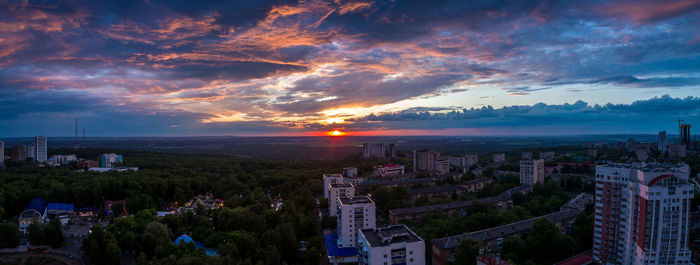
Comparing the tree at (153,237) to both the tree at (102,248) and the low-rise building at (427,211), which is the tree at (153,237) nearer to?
the tree at (102,248)

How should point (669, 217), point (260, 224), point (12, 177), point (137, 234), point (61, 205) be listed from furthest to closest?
point (12, 177) < point (61, 205) < point (260, 224) < point (137, 234) < point (669, 217)

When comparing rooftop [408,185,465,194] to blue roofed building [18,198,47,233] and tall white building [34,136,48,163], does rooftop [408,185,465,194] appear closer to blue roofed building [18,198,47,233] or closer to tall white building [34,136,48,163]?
blue roofed building [18,198,47,233]

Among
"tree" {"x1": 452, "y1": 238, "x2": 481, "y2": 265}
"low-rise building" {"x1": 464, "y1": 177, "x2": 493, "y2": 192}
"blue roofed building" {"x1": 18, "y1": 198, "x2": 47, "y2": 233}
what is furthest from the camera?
"low-rise building" {"x1": 464, "y1": 177, "x2": 493, "y2": 192}

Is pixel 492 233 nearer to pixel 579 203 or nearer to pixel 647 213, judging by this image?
pixel 647 213

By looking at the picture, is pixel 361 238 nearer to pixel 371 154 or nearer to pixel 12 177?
pixel 12 177

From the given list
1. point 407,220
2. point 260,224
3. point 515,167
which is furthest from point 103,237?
point 515,167

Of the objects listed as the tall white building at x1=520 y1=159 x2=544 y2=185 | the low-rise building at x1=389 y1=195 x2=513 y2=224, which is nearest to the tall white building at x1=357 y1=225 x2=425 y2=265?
the low-rise building at x1=389 y1=195 x2=513 y2=224
